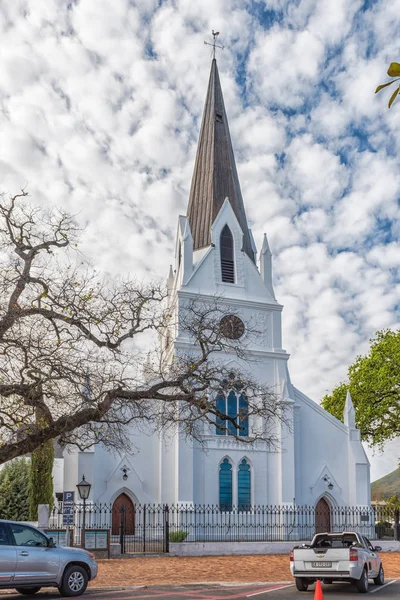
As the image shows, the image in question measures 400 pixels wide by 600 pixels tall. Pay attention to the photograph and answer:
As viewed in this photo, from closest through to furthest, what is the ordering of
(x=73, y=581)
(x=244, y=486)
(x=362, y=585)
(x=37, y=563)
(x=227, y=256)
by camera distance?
(x=37, y=563) < (x=73, y=581) < (x=362, y=585) < (x=244, y=486) < (x=227, y=256)

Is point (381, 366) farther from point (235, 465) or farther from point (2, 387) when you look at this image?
point (2, 387)

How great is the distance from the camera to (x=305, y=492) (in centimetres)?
3678

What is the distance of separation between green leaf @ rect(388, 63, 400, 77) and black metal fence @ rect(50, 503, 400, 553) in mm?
29120

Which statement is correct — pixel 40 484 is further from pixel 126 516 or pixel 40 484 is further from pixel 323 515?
pixel 323 515

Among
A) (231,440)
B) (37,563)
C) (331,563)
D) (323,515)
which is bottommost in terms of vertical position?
(323,515)

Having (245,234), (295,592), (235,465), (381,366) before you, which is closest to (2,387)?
(295,592)

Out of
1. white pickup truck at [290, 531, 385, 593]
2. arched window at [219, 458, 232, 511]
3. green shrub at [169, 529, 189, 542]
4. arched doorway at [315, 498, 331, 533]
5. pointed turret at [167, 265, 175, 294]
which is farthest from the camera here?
pointed turret at [167, 265, 175, 294]

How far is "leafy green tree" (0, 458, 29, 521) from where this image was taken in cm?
3628

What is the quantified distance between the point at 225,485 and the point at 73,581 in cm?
2222

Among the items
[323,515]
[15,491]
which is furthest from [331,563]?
[15,491]

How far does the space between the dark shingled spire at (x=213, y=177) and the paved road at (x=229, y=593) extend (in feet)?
88.6

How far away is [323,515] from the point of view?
37.0m

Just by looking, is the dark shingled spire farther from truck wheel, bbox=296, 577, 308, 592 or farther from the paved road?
truck wheel, bbox=296, 577, 308, 592

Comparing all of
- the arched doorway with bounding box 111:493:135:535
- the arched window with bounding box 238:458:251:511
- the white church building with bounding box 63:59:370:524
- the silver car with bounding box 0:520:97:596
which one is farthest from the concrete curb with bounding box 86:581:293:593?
the arched window with bounding box 238:458:251:511
